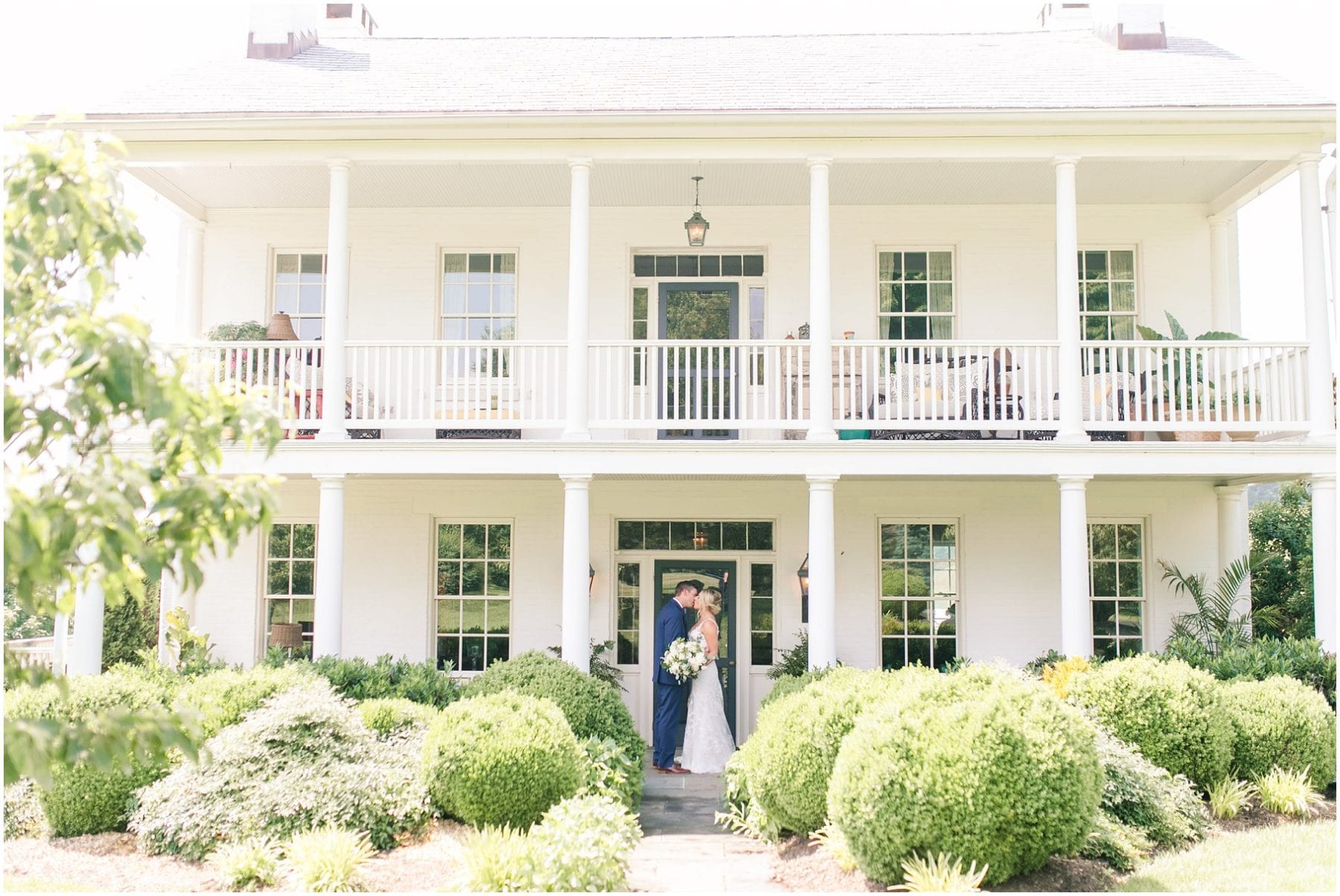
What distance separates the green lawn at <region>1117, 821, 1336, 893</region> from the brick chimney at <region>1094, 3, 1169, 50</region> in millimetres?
9671

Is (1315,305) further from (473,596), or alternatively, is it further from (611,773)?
(473,596)

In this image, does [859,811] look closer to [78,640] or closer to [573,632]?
[573,632]

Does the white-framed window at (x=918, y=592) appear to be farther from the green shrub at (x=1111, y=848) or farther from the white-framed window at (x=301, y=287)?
the white-framed window at (x=301, y=287)

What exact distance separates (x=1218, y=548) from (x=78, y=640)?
1235 centimetres

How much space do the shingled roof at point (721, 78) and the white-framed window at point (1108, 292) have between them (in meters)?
2.15

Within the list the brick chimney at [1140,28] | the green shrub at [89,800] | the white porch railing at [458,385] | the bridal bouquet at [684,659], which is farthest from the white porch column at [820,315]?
the green shrub at [89,800]

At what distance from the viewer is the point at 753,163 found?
37.4 feet

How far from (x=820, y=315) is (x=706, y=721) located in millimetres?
4275

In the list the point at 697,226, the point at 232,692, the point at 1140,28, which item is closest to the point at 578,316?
the point at 697,226

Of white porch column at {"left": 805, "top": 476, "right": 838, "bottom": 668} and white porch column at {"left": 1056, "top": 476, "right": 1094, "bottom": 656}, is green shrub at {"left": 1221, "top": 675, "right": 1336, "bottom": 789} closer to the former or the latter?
white porch column at {"left": 1056, "top": 476, "right": 1094, "bottom": 656}

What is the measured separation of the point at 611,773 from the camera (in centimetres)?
846

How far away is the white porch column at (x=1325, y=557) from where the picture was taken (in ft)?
34.2

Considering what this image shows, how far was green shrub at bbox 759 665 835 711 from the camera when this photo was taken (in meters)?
9.54

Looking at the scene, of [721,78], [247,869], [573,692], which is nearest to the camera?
[247,869]
